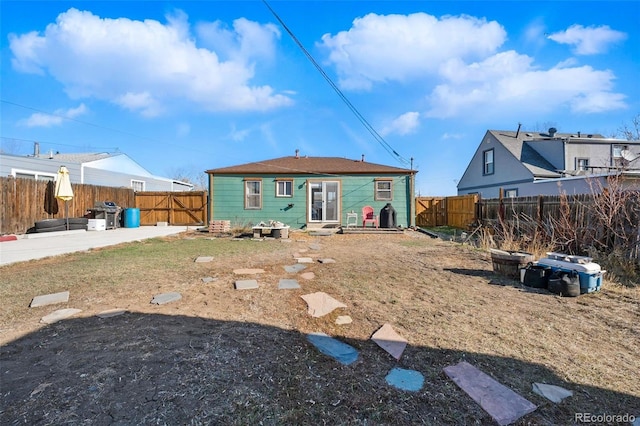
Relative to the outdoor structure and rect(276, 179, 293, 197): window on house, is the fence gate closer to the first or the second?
the outdoor structure

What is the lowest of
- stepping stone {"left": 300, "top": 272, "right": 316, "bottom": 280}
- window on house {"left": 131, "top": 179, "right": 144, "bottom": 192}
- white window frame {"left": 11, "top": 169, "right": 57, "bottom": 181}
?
stepping stone {"left": 300, "top": 272, "right": 316, "bottom": 280}

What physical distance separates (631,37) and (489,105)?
4.97 meters

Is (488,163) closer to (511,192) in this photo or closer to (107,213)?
(511,192)

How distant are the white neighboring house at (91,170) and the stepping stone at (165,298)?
12.8 metres

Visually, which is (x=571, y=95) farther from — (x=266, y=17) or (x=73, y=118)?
(x=73, y=118)

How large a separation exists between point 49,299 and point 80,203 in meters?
11.9

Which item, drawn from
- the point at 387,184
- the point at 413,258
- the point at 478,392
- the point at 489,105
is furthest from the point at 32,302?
the point at 489,105

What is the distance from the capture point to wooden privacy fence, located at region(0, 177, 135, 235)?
9953 millimetres

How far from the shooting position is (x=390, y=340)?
8.81 feet

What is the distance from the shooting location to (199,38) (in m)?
8.84

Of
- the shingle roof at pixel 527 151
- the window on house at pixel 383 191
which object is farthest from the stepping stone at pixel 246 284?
the shingle roof at pixel 527 151

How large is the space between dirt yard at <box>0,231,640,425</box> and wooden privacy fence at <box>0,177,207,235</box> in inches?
312

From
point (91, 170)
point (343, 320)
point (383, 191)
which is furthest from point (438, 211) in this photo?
point (91, 170)

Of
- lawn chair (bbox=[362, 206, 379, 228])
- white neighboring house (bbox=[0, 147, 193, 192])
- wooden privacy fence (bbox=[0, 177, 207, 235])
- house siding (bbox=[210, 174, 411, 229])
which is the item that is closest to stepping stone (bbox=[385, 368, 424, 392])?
lawn chair (bbox=[362, 206, 379, 228])
